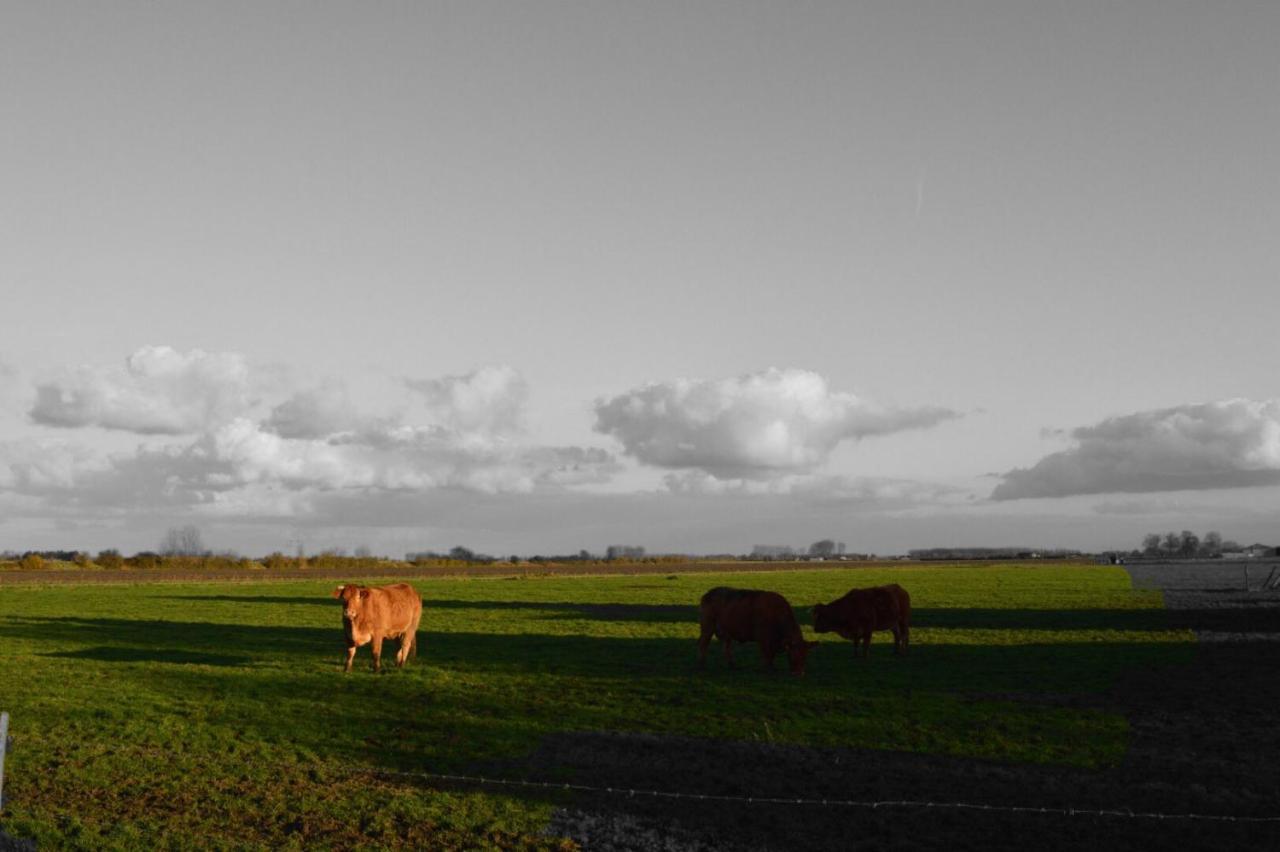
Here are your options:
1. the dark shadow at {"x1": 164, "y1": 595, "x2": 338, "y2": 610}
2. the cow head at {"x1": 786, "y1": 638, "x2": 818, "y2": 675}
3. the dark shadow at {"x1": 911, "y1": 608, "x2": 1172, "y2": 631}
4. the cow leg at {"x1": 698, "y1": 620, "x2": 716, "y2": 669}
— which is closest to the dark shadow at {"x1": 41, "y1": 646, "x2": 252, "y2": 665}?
the cow leg at {"x1": 698, "y1": 620, "x2": 716, "y2": 669}

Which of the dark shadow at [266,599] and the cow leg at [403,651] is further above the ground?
the cow leg at [403,651]

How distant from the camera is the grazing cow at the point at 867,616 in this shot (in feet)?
90.4

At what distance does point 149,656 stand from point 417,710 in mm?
12025

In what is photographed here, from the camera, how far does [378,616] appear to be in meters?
23.4

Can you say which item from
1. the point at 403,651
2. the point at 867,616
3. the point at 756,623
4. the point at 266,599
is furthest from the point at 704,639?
the point at 266,599

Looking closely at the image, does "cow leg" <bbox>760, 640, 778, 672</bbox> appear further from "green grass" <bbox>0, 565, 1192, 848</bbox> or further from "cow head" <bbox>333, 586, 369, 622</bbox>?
"cow head" <bbox>333, 586, 369, 622</bbox>

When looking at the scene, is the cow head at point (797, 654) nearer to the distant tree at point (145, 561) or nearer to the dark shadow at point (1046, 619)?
the dark shadow at point (1046, 619)

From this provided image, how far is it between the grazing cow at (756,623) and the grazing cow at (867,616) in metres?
3.35

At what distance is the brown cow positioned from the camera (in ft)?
74.2

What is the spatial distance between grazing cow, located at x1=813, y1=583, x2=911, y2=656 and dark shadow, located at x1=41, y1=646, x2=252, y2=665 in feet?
51.9

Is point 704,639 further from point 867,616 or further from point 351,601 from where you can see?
point 351,601

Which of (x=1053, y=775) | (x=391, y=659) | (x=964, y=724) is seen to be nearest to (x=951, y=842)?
(x=1053, y=775)

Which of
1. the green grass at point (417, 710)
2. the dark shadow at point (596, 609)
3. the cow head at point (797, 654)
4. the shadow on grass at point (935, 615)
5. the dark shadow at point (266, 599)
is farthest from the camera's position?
the dark shadow at point (266, 599)

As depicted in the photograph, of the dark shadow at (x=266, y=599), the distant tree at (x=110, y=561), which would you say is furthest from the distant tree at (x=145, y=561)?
the dark shadow at (x=266, y=599)
